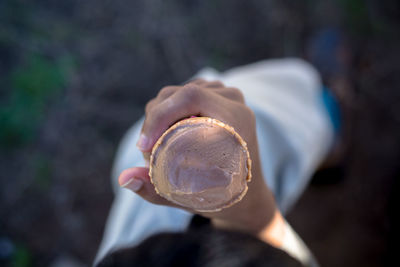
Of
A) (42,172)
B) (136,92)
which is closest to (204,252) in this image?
(136,92)

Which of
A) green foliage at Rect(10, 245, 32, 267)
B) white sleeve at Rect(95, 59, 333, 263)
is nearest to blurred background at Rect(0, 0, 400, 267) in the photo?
green foliage at Rect(10, 245, 32, 267)

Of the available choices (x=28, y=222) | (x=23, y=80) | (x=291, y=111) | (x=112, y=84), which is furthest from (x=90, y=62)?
(x=291, y=111)

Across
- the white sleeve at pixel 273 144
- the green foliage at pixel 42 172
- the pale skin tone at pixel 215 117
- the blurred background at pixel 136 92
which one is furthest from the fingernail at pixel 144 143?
the green foliage at pixel 42 172

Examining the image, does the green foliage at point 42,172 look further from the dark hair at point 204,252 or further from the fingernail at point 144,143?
the fingernail at point 144,143

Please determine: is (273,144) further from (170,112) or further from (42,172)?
(42,172)

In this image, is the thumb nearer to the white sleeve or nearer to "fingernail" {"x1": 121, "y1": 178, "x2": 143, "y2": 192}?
"fingernail" {"x1": 121, "y1": 178, "x2": 143, "y2": 192}

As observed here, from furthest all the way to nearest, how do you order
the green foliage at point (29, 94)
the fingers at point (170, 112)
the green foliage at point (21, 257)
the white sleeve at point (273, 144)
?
the green foliage at point (29, 94), the green foliage at point (21, 257), the white sleeve at point (273, 144), the fingers at point (170, 112)

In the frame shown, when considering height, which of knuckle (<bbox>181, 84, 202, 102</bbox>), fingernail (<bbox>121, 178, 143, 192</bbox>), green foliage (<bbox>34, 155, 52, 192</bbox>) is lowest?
green foliage (<bbox>34, 155, 52, 192</bbox>)
